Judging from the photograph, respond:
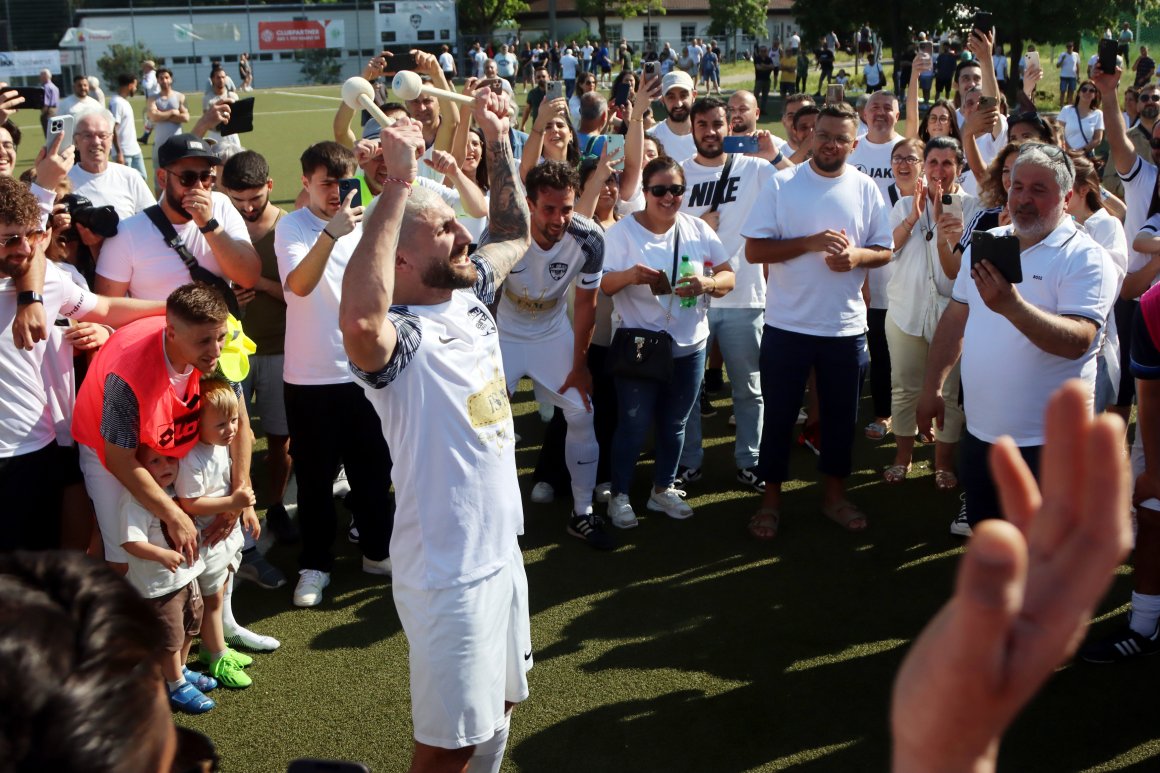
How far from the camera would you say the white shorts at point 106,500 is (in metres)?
4.28

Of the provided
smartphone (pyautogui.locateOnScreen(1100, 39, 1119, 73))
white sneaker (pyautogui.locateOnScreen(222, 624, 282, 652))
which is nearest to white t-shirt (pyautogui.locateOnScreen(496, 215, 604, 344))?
white sneaker (pyautogui.locateOnScreen(222, 624, 282, 652))

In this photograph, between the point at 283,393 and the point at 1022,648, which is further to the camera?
the point at 283,393

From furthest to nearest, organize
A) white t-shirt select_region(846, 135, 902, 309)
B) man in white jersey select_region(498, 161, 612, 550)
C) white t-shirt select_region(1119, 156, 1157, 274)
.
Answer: white t-shirt select_region(846, 135, 902, 309)
white t-shirt select_region(1119, 156, 1157, 274)
man in white jersey select_region(498, 161, 612, 550)

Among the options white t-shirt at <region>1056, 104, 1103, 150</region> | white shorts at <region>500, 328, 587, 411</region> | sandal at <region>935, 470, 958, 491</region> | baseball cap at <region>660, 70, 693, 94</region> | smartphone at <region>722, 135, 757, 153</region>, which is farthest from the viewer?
white t-shirt at <region>1056, 104, 1103, 150</region>

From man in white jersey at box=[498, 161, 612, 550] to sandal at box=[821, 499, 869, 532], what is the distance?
130 cm

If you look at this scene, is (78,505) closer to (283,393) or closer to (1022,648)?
(283,393)

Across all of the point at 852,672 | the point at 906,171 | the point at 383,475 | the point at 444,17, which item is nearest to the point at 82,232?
the point at 383,475

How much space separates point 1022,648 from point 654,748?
341 cm

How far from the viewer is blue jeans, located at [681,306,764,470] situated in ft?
22.2

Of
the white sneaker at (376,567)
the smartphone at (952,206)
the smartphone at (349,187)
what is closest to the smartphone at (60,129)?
the smartphone at (349,187)

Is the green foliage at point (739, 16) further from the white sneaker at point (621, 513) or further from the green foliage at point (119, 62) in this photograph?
the white sneaker at point (621, 513)

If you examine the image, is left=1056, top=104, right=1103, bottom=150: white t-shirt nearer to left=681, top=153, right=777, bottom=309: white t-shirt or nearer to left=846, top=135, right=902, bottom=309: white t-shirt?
left=846, top=135, right=902, bottom=309: white t-shirt

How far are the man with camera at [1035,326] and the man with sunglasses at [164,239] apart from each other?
343cm

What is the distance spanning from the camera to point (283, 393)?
5.87m
